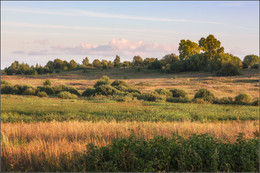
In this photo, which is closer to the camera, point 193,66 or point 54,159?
point 54,159

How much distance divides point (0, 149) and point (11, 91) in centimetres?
3442

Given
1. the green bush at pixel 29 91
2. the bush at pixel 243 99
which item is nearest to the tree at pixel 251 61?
the bush at pixel 243 99

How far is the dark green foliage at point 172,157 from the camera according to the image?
6.95 metres

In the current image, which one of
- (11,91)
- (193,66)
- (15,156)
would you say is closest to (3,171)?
(15,156)

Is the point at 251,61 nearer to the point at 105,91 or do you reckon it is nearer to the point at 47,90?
the point at 105,91

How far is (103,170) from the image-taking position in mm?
6844

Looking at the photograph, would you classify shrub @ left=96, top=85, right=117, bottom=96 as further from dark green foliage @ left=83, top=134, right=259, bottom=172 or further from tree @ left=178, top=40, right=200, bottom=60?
tree @ left=178, top=40, right=200, bottom=60

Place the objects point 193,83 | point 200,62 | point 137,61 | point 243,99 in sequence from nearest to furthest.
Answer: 1. point 243,99
2. point 193,83
3. point 200,62
4. point 137,61

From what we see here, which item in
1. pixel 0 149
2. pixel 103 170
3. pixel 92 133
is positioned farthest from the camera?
pixel 92 133

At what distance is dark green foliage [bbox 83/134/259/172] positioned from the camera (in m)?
6.95

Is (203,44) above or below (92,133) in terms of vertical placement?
above

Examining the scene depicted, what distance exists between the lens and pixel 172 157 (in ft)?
24.0

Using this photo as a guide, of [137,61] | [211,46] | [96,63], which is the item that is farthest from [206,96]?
[96,63]

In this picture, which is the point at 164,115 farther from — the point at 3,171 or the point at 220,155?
the point at 3,171
